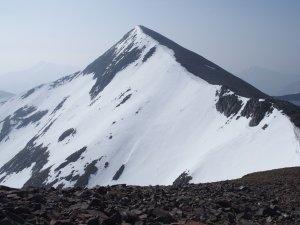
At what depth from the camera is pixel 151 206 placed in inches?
728

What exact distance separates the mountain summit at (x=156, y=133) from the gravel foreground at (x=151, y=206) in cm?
3356

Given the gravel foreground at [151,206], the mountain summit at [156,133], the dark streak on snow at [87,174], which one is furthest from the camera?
the dark streak on snow at [87,174]

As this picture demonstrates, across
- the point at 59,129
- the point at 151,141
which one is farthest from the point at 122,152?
the point at 59,129

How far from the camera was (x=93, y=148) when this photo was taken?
114750 millimetres

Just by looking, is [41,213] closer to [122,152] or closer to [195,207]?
[195,207]

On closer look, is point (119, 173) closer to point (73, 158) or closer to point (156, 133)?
point (156, 133)

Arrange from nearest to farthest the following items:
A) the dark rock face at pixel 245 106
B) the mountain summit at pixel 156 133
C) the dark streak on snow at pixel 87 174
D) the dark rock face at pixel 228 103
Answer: the mountain summit at pixel 156 133, the dark rock face at pixel 245 106, the dark rock face at pixel 228 103, the dark streak on snow at pixel 87 174

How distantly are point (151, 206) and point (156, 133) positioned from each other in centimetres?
8697

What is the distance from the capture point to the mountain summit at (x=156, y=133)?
69.2m

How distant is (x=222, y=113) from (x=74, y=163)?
43.4m

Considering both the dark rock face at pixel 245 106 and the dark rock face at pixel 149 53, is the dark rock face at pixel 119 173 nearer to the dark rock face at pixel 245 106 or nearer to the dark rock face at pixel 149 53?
the dark rock face at pixel 245 106

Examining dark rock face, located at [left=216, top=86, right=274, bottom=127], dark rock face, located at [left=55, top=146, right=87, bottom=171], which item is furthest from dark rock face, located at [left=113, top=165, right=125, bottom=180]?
dark rock face, located at [left=216, top=86, right=274, bottom=127]

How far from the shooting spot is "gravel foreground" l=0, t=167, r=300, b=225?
15547mm

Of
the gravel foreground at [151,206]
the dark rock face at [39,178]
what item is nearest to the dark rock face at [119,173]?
the dark rock face at [39,178]
